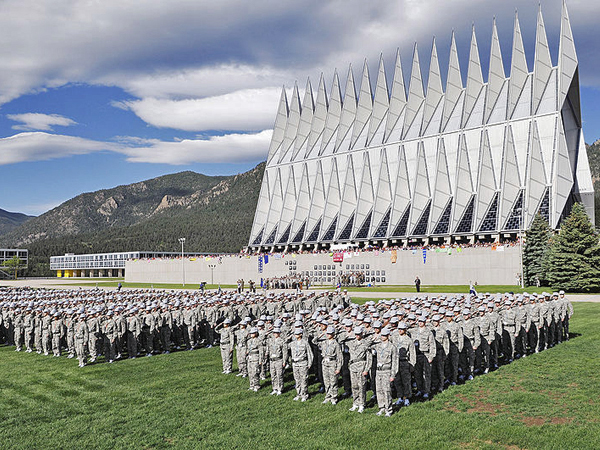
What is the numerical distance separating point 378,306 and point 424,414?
7.30 meters

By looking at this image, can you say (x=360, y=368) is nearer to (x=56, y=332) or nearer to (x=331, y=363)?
(x=331, y=363)

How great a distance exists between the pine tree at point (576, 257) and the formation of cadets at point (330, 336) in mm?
19341

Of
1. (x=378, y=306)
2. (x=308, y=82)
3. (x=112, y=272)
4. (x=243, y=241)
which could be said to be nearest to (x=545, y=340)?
(x=378, y=306)

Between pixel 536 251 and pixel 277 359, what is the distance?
35.1 m

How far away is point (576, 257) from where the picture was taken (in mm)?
34875

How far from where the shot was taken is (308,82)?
80875mm

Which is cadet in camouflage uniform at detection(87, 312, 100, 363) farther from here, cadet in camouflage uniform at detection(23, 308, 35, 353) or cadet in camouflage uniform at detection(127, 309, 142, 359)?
cadet in camouflage uniform at detection(23, 308, 35, 353)

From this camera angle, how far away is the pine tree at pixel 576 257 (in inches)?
1368

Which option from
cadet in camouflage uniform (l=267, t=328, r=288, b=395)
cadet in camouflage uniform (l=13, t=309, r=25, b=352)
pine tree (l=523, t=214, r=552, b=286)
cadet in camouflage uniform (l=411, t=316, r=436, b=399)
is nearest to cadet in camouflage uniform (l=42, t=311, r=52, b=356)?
cadet in camouflage uniform (l=13, t=309, r=25, b=352)

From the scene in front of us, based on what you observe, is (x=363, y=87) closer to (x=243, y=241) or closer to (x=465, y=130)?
(x=465, y=130)

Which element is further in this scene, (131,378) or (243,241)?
(243,241)

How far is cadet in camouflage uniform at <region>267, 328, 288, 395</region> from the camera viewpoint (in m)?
11.5

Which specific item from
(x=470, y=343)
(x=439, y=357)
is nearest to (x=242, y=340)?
(x=439, y=357)

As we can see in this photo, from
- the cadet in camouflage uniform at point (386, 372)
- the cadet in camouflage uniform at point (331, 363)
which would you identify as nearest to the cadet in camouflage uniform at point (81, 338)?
the cadet in camouflage uniform at point (331, 363)
